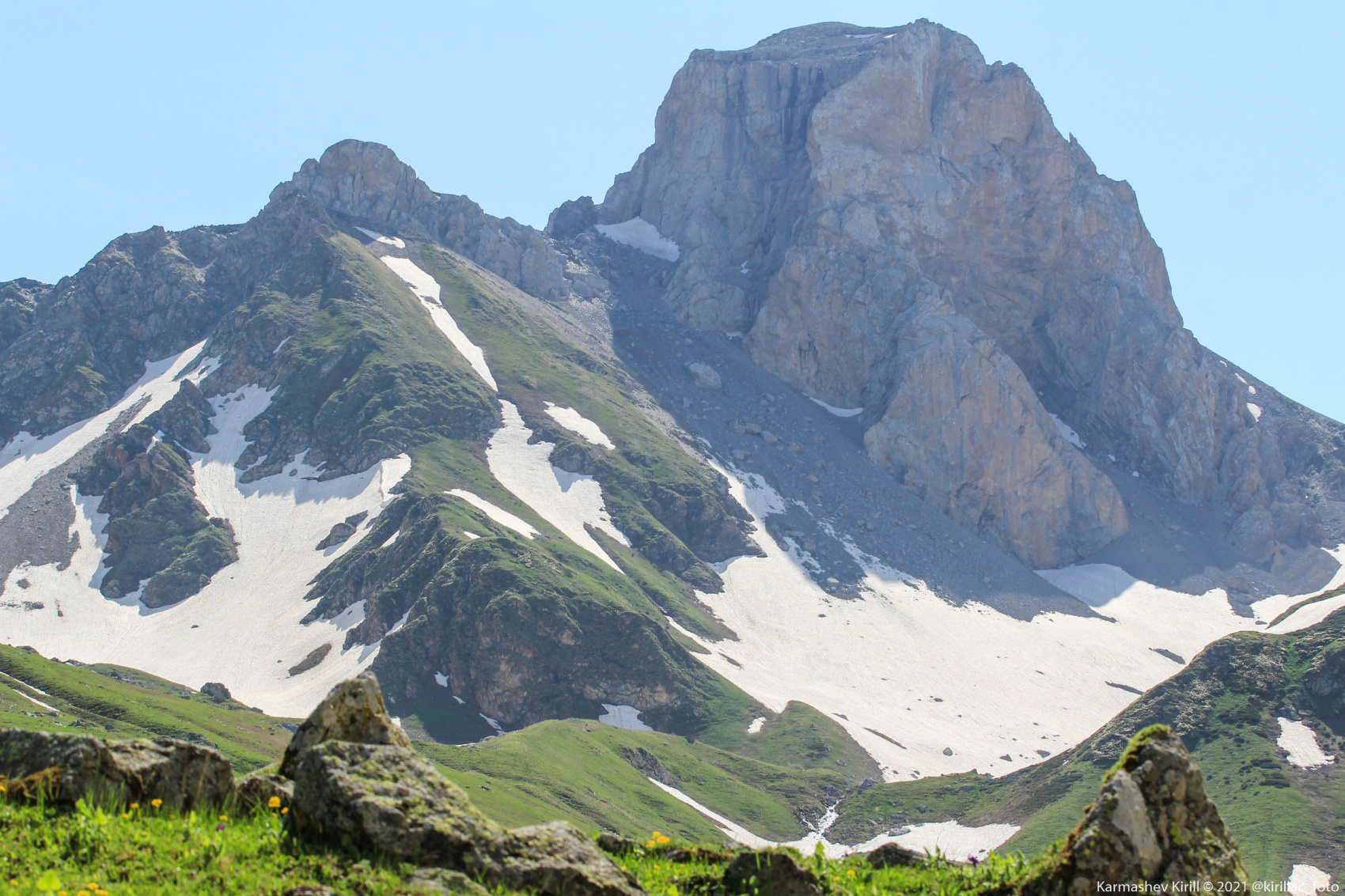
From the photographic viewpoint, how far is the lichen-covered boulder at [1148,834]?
10359mm

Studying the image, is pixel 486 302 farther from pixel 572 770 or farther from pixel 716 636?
pixel 572 770

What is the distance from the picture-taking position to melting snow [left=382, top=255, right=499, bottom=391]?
159 meters

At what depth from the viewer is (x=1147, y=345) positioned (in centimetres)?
19675

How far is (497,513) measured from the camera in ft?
389

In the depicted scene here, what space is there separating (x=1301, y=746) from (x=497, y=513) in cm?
8308

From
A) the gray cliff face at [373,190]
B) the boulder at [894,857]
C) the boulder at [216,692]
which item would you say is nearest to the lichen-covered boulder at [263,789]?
the boulder at [894,857]

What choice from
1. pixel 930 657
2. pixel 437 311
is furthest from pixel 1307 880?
pixel 437 311

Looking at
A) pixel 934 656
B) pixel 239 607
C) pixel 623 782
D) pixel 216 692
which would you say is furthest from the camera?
pixel 934 656

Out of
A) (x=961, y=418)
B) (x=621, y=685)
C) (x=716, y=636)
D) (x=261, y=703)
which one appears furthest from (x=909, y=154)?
(x=261, y=703)

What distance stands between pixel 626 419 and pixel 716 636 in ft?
165

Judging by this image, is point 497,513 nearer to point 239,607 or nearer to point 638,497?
point 638,497

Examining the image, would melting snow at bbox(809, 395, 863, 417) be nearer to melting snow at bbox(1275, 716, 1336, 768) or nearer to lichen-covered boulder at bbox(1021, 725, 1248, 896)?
melting snow at bbox(1275, 716, 1336, 768)

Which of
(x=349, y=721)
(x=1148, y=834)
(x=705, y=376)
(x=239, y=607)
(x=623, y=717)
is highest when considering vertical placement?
(x=705, y=376)

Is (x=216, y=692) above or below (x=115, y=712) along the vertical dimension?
below
